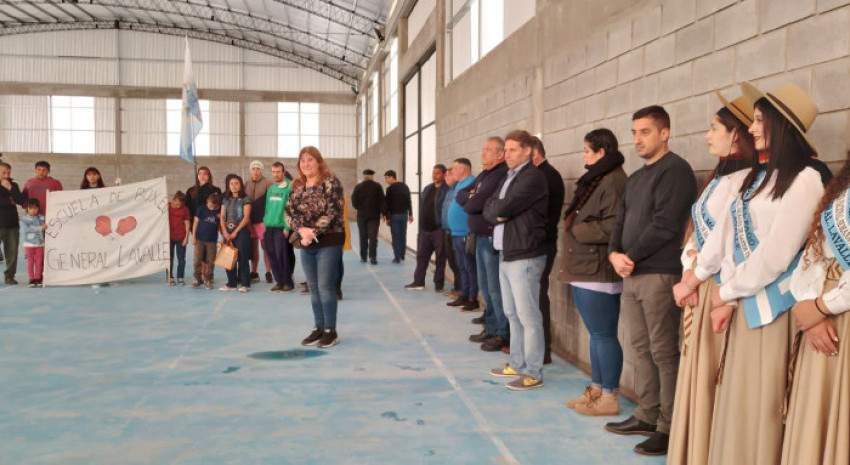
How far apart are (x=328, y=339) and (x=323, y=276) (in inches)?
20.2

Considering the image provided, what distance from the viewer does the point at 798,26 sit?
100 inches

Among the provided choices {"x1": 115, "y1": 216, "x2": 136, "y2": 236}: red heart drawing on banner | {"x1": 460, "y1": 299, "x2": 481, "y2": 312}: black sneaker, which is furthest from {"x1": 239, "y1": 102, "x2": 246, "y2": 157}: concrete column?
{"x1": 460, "y1": 299, "x2": 481, "y2": 312}: black sneaker

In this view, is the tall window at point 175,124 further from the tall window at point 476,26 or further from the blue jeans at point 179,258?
the tall window at point 476,26

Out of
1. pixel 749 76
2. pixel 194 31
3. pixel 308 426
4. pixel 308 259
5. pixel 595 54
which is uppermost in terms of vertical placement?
pixel 194 31

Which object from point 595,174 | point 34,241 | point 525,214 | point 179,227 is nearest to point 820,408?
point 595,174

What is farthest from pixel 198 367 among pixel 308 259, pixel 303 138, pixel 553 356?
pixel 303 138

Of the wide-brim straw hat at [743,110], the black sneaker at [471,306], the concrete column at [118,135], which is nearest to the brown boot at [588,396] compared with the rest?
the wide-brim straw hat at [743,110]

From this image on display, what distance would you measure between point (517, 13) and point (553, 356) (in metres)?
3.52

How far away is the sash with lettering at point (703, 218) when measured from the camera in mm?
2494

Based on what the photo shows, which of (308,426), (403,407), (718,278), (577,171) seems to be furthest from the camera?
(577,171)

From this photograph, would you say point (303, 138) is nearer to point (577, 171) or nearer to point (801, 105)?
point (577, 171)

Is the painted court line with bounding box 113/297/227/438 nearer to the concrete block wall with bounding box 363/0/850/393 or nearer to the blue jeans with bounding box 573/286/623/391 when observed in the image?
the blue jeans with bounding box 573/286/623/391

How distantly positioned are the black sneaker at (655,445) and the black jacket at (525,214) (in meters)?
1.30

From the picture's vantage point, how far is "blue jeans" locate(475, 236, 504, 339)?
4.77m
